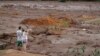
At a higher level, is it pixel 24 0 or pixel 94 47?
pixel 94 47

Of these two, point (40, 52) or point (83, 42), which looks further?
point (83, 42)

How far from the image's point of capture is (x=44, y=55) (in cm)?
1236

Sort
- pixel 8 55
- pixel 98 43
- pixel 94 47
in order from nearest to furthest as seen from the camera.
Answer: pixel 8 55 < pixel 94 47 < pixel 98 43

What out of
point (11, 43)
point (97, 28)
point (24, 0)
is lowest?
point (24, 0)

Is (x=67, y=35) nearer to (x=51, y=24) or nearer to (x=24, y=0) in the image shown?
(x=51, y=24)

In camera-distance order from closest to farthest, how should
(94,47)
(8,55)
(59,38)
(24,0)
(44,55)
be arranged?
(8,55), (44,55), (94,47), (59,38), (24,0)

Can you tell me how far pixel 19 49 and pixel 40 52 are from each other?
75 centimetres

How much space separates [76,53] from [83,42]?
2.77 m

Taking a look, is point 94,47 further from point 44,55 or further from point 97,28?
point 97,28

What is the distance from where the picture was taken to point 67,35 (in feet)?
56.4

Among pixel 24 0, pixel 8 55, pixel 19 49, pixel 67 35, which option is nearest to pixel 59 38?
pixel 67 35

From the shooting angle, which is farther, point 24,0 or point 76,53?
point 24,0

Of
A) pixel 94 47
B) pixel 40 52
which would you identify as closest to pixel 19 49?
pixel 40 52

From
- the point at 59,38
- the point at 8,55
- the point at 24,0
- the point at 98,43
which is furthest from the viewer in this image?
the point at 24,0
